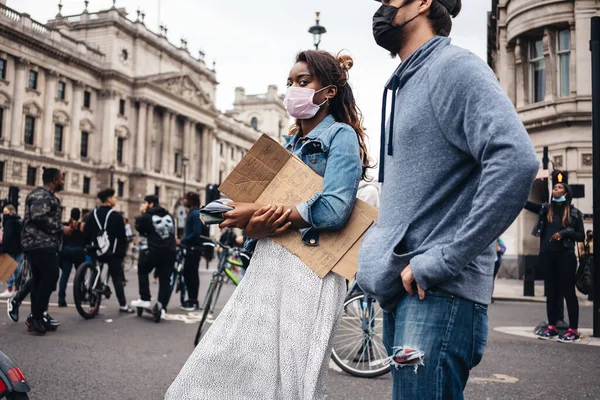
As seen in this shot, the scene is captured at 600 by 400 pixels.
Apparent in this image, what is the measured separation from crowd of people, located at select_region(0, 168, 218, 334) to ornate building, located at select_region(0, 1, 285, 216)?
1430 inches

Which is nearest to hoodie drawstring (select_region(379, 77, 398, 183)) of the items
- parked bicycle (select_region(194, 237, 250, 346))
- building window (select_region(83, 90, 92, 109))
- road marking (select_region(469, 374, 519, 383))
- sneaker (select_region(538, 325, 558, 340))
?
road marking (select_region(469, 374, 519, 383))

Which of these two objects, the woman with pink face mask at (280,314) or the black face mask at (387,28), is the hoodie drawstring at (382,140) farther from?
the woman with pink face mask at (280,314)

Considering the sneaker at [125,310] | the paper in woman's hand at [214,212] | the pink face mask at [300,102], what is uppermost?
the pink face mask at [300,102]

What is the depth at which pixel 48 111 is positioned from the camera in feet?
162

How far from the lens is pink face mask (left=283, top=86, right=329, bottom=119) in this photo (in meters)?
Answer: 2.69

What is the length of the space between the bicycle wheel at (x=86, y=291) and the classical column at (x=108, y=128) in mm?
48529

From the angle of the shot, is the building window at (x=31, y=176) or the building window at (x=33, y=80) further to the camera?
the building window at (x=33, y=80)

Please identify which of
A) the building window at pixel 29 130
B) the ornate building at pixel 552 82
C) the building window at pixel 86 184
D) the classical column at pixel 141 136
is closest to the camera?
the ornate building at pixel 552 82

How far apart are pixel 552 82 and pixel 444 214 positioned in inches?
835

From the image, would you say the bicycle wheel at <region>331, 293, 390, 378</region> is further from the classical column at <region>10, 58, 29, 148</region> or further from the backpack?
the classical column at <region>10, 58, 29, 148</region>

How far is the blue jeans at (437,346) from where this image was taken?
164 centimetres

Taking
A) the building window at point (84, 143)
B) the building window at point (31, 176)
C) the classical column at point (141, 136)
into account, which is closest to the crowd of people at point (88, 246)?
the building window at point (31, 176)

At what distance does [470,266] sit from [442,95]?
→ 49cm

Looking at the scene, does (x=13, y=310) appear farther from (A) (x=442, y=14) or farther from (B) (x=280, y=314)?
(A) (x=442, y=14)
